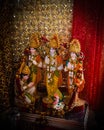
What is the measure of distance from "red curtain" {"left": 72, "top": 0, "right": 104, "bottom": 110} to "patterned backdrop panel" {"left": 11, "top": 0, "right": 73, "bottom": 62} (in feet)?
0.76

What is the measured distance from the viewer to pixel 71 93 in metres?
5.25

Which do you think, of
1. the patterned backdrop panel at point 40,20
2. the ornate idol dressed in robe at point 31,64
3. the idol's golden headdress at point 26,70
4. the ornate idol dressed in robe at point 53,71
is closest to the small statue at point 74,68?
the ornate idol dressed in robe at point 53,71

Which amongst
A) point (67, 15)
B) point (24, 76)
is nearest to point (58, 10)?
point (67, 15)

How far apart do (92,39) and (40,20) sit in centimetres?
124

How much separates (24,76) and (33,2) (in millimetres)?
1740

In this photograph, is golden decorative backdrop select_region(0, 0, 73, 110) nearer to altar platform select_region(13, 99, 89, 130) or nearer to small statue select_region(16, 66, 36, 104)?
small statue select_region(16, 66, 36, 104)

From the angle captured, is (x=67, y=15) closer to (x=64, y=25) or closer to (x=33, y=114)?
(x=64, y=25)

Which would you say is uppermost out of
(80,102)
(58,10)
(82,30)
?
(58,10)

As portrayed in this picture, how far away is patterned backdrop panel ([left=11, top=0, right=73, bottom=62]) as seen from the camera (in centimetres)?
583

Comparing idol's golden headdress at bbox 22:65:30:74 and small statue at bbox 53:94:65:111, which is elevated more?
idol's golden headdress at bbox 22:65:30:74

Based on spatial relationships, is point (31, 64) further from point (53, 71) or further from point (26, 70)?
point (53, 71)

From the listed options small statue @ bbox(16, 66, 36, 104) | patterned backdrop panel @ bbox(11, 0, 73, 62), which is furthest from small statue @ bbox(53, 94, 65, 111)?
patterned backdrop panel @ bbox(11, 0, 73, 62)

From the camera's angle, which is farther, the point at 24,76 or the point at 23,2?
the point at 23,2

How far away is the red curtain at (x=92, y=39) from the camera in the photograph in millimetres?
5461
